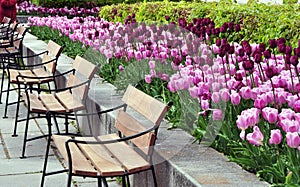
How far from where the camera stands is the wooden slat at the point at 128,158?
372 cm

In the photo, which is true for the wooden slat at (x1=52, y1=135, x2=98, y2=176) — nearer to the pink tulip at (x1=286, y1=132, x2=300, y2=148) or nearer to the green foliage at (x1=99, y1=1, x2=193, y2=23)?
the pink tulip at (x1=286, y1=132, x2=300, y2=148)

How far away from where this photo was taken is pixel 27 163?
5.40 m

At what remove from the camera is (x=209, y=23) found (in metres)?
5.75

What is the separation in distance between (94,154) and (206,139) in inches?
30.2

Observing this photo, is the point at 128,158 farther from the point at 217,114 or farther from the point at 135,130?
the point at 217,114

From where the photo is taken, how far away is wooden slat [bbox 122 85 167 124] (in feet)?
12.2

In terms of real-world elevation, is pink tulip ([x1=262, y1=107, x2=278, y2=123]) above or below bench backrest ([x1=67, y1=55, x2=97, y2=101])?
above

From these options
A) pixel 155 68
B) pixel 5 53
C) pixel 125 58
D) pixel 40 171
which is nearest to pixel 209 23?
pixel 155 68

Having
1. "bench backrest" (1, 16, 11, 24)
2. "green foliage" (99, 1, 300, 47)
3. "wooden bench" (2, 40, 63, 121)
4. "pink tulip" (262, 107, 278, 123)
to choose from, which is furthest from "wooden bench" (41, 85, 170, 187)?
"bench backrest" (1, 16, 11, 24)

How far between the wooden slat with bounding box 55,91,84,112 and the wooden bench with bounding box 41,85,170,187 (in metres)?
1.05

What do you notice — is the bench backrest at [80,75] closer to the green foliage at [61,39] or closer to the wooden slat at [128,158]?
the wooden slat at [128,158]

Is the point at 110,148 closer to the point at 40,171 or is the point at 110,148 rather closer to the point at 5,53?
the point at 40,171

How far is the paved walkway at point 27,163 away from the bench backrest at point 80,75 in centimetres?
60

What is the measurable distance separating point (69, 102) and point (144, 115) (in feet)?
5.98
